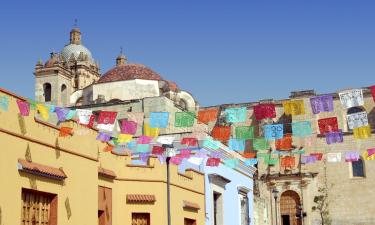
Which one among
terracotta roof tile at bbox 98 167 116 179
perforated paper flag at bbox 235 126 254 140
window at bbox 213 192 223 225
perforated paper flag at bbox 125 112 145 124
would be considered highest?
perforated paper flag at bbox 125 112 145 124

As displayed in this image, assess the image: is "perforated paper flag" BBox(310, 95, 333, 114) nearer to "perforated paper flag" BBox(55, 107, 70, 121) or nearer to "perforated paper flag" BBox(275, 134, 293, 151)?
"perforated paper flag" BBox(55, 107, 70, 121)

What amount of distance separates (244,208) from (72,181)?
1449cm

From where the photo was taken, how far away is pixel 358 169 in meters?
43.2

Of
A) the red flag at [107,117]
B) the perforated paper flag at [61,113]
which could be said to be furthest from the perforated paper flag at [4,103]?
the red flag at [107,117]

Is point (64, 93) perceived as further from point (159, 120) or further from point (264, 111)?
point (264, 111)

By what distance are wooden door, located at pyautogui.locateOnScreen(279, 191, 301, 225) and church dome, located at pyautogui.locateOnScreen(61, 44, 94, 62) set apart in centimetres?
2700

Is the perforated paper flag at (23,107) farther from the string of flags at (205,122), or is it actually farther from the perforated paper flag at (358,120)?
the perforated paper flag at (358,120)

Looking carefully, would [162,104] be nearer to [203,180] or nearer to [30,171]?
[203,180]

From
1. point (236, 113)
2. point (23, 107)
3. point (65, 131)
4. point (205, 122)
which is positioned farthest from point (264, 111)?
point (23, 107)

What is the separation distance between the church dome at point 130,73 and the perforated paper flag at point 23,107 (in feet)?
78.6

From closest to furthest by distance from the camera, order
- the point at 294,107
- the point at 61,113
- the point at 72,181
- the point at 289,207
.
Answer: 1. the point at 72,181
2. the point at 61,113
3. the point at 294,107
4. the point at 289,207

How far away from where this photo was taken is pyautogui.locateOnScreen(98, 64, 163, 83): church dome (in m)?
37.6

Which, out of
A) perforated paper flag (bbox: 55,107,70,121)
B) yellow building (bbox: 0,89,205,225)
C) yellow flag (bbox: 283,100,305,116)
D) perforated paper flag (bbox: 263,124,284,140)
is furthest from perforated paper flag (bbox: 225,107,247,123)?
perforated paper flag (bbox: 55,107,70,121)

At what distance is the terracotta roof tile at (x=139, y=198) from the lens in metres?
18.6
